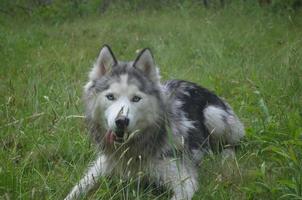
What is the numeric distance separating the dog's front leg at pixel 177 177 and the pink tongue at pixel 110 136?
0.40m

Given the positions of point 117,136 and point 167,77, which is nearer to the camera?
Result: point 117,136

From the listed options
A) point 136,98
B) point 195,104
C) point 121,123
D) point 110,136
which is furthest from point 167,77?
point 121,123

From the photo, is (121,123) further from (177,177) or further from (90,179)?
(177,177)

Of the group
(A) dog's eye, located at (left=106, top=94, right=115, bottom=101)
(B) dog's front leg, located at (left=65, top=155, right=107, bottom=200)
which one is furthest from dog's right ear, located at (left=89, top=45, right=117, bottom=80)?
(B) dog's front leg, located at (left=65, top=155, right=107, bottom=200)

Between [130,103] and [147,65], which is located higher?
[147,65]

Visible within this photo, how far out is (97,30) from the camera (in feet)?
32.0

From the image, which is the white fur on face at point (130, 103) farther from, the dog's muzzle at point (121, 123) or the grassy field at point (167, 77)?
the grassy field at point (167, 77)

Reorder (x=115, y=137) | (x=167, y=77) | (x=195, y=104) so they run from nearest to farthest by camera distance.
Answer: (x=115, y=137) < (x=195, y=104) < (x=167, y=77)

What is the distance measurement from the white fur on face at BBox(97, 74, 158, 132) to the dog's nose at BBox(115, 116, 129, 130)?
5.0 inches

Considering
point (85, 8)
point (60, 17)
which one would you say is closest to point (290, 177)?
point (60, 17)

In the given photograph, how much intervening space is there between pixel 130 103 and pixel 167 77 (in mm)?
2782

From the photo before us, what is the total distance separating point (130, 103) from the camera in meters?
3.11

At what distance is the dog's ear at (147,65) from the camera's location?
11.2 ft

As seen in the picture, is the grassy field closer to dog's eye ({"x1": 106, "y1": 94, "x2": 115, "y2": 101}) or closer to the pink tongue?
the pink tongue
